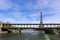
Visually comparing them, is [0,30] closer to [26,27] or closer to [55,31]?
[26,27]

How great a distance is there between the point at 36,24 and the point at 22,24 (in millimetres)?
15128

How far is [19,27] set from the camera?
151625mm

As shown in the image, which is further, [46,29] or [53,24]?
[53,24]

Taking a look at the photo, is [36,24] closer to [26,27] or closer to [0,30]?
[26,27]

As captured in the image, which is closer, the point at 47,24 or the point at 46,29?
the point at 46,29

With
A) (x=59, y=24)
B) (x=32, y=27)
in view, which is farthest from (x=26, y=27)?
(x=59, y=24)

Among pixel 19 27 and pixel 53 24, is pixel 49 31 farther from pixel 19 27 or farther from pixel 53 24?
pixel 19 27

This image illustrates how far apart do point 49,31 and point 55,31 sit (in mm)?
9696

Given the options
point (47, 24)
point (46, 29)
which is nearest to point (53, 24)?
point (47, 24)

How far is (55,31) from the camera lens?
14188cm

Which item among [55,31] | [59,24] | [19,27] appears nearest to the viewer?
[55,31]

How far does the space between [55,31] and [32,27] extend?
22844 millimetres

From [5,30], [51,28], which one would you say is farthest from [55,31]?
[5,30]

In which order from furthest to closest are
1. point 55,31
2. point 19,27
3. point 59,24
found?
1. point 59,24
2. point 19,27
3. point 55,31
